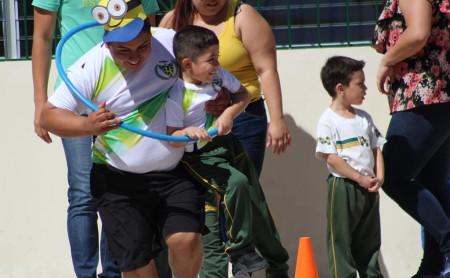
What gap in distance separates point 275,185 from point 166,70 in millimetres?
2195

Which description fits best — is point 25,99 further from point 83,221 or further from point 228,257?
point 228,257

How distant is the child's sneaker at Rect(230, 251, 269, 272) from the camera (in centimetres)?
519

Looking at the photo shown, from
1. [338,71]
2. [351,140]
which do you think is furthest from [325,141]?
[338,71]

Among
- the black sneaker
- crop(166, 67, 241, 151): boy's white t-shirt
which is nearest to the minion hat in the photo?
crop(166, 67, 241, 151): boy's white t-shirt

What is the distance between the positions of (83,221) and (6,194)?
5.54 ft

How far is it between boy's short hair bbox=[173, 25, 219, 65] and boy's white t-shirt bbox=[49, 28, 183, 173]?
70mm

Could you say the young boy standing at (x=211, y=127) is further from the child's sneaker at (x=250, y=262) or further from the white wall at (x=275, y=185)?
the white wall at (x=275, y=185)

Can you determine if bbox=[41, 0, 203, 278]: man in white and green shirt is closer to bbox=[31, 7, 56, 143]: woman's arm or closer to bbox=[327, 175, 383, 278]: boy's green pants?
bbox=[31, 7, 56, 143]: woman's arm

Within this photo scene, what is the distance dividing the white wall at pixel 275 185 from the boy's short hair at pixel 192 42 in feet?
6.49

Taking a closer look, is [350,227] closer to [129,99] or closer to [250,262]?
[250,262]

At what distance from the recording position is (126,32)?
184 inches

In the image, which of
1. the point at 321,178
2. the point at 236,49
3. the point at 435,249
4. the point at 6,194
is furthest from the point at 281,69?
the point at 6,194

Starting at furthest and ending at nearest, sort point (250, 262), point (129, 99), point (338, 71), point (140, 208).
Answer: point (338, 71) → point (250, 262) → point (140, 208) → point (129, 99)

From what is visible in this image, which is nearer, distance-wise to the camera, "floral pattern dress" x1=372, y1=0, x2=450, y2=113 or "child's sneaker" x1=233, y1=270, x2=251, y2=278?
"child's sneaker" x1=233, y1=270, x2=251, y2=278
